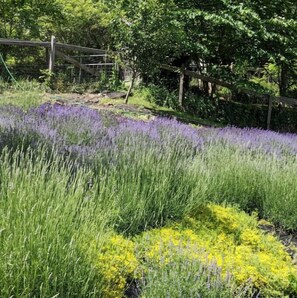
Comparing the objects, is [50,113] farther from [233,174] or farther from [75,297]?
[75,297]

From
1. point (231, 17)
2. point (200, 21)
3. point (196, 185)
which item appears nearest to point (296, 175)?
point (196, 185)

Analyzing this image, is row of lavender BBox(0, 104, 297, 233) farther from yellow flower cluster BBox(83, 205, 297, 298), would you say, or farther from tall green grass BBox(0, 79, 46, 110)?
tall green grass BBox(0, 79, 46, 110)

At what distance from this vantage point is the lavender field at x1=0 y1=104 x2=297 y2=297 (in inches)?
79.0

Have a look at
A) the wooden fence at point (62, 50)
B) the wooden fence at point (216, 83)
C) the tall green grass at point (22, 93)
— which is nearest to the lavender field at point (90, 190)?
the tall green grass at point (22, 93)

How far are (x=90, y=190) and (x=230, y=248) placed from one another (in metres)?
1.15

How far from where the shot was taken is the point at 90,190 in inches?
112

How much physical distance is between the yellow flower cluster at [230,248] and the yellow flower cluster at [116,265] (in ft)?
0.37

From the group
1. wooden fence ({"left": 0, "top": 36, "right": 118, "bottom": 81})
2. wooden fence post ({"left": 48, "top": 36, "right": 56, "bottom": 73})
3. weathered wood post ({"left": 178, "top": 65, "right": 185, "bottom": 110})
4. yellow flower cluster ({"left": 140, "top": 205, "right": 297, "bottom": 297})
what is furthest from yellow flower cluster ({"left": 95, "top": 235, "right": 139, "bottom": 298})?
weathered wood post ({"left": 178, "top": 65, "right": 185, "bottom": 110})

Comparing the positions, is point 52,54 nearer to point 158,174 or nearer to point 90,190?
point 158,174

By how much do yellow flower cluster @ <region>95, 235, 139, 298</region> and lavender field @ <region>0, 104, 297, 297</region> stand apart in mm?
90

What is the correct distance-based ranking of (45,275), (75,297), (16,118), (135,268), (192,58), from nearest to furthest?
1. (45,275)
2. (75,297)
3. (135,268)
4. (16,118)
5. (192,58)

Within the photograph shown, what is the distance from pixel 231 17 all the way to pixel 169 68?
2.57 meters

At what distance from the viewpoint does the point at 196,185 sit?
150 inches

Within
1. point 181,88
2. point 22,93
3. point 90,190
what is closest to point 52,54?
point 22,93
